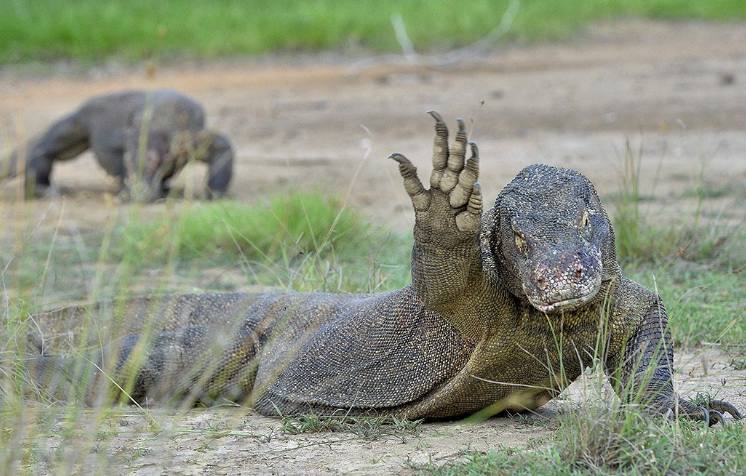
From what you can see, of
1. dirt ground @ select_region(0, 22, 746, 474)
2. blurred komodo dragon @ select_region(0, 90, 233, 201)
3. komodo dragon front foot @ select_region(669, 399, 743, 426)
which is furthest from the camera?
blurred komodo dragon @ select_region(0, 90, 233, 201)

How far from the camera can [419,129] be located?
467 inches

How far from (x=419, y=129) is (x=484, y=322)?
819 cm

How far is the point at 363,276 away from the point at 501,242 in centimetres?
191

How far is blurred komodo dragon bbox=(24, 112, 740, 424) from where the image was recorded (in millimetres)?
3518

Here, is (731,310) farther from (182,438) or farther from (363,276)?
(182,438)

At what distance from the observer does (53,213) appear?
8875 millimetres

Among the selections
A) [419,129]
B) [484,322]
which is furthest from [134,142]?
[484,322]

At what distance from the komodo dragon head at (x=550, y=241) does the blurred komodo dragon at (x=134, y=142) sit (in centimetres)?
539

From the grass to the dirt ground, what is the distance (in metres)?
0.58

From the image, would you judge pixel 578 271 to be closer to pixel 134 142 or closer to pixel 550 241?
pixel 550 241

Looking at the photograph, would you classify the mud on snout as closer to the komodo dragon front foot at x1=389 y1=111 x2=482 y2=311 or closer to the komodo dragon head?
the komodo dragon head

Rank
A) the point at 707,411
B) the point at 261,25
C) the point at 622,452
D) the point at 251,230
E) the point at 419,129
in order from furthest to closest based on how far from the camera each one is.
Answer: the point at 261,25 → the point at 419,129 → the point at 251,230 → the point at 707,411 → the point at 622,452

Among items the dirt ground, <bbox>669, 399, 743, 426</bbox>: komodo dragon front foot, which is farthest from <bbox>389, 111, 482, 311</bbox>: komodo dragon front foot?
<bbox>669, 399, 743, 426</bbox>: komodo dragon front foot

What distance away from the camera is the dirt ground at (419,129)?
3.86m
